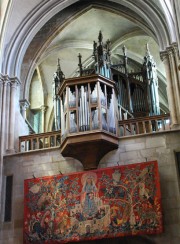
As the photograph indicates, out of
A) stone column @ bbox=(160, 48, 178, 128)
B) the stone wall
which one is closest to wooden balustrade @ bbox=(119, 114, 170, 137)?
stone column @ bbox=(160, 48, 178, 128)

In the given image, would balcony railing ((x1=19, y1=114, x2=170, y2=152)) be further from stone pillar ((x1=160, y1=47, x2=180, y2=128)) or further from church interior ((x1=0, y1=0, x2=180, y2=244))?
stone pillar ((x1=160, y1=47, x2=180, y2=128))

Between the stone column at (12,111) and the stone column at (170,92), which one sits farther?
the stone column at (12,111)

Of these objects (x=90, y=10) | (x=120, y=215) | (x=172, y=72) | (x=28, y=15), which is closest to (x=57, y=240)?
(x=120, y=215)

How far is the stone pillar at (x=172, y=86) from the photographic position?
12414 mm

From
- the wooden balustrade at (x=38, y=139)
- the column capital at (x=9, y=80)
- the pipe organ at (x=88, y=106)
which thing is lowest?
the wooden balustrade at (x=38, y=139)

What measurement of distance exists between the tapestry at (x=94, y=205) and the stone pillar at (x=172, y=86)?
161cm

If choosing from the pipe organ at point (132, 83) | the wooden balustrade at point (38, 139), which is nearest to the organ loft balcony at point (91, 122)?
the wooden balustrade at point (38, 139)

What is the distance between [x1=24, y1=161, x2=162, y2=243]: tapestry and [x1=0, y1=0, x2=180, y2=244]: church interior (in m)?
0.02

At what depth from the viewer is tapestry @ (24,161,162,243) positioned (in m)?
11.2

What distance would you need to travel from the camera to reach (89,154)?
12.1 meters

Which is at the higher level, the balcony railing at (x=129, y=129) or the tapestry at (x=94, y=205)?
the balcony railing at (x=129, y=129)

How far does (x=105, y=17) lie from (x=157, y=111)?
435cm

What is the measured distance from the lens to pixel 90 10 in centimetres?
1684

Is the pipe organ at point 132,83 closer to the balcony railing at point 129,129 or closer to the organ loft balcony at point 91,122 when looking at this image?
the balcony railing at point 129,129
